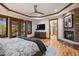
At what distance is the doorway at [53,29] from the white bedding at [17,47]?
0.38 meters

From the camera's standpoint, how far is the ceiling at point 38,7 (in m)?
2.31

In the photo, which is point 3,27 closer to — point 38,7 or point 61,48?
point 38,7

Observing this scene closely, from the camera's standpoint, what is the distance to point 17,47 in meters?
2.29

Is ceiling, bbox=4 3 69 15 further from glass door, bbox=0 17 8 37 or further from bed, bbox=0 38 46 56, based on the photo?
bed, bbox=0 38 46 56

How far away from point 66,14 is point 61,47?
0.62 m

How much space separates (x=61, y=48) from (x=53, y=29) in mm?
385

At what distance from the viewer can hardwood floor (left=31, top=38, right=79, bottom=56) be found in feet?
7.60

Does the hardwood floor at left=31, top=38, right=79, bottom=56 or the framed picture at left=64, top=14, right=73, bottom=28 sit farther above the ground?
the framed picture at left=64, top=14, right=73, bottom=28

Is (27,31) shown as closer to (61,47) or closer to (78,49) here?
(61,47)

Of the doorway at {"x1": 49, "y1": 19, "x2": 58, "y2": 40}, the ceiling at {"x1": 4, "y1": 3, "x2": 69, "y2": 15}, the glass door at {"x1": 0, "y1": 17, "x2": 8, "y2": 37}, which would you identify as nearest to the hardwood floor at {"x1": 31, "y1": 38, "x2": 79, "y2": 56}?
the doorway at {"x1": 49, "y1": 19, "x2": 58, "y2": 40}

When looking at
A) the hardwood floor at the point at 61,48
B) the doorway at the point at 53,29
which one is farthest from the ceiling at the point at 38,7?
the hardwood floor at the point at 61,48

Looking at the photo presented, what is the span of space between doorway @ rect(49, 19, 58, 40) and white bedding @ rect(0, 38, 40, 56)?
38 centimetres

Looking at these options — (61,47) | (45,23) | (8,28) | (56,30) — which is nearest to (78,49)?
(61,47)

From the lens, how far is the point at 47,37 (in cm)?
249
